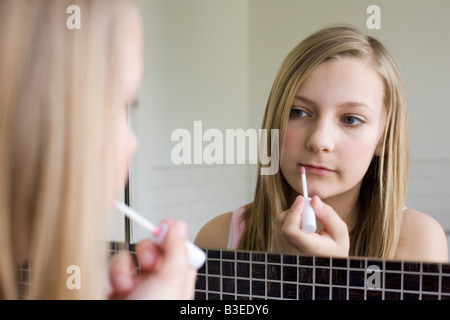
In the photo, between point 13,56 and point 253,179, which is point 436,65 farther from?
point 13,56

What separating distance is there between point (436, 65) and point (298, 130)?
0.24 metres

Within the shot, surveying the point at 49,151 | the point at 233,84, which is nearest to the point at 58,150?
the point at 49,151

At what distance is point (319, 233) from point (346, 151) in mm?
153

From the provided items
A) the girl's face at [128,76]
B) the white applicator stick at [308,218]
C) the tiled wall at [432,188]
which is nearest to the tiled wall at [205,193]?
the tiled wall at [432,188]

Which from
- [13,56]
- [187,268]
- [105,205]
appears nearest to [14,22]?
[13,56]

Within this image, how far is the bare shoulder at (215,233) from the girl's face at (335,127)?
165 mm

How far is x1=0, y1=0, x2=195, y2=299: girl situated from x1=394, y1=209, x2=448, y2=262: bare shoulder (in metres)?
0.46

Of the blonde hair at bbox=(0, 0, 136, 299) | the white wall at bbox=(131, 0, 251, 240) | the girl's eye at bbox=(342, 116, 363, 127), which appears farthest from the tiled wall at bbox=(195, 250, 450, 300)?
the blonde hair at bbox=(0, 0, 136, 299)

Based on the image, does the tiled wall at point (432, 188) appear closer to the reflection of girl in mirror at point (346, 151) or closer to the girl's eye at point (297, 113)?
the reflection of girl in mirror at point (346, 151)

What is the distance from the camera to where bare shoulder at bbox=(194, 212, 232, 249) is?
1.01 m

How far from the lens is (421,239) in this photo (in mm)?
888

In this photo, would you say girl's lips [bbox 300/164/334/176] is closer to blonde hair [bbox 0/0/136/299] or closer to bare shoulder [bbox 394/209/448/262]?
bare shoulder [bbox 394/209/448/262]

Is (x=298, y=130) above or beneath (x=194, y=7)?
beneath

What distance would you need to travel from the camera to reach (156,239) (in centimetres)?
64
